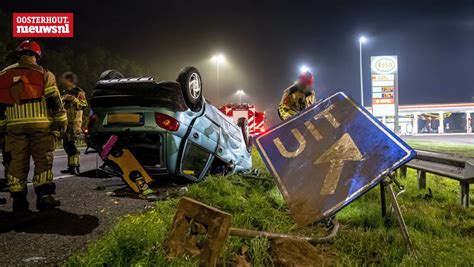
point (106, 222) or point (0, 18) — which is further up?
point (0, 18)

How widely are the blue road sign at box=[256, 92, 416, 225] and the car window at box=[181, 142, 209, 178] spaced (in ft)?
5.99

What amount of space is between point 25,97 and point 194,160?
213cm

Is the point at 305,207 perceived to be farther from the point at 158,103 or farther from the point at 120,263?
the point at 158,103

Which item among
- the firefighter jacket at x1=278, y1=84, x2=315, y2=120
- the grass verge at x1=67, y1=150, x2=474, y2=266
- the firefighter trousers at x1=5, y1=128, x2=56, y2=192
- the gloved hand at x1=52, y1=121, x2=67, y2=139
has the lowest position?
the grass verge at x1=67, y1=150, x2=474, y2=266

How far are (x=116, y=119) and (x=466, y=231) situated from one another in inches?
147

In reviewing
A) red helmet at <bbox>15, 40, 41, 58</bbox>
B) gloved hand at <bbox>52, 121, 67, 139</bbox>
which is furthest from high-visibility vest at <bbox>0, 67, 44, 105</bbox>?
gloved hand at <bbox>52, 121, 67, 139</bbox>

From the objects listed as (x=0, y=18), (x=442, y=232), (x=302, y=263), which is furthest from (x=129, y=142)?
(x=0, y=18)

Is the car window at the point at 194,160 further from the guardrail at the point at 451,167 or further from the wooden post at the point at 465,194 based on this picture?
the wooden post at the point at 465,194

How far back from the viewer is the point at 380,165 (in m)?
2.52

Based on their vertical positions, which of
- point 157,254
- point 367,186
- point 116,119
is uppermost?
point 116,119

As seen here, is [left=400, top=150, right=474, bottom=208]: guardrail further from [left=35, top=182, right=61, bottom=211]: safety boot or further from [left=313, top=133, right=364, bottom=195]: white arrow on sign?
[left=35, top=182, right=61, bottom=211]: safety boot

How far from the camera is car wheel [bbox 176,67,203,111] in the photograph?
183 inches

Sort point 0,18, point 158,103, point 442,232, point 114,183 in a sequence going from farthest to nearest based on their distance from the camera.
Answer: point 0,18 → point 114,183 → point 158,103 → point 442,232

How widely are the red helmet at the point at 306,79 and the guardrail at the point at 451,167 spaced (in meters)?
1.85
